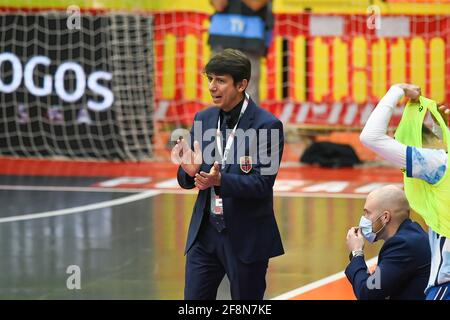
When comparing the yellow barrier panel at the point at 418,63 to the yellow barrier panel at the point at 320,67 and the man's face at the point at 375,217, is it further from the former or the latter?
the man's face at the point at 375,217

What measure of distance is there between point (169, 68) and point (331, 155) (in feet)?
12.9

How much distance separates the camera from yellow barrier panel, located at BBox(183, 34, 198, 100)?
754 inches

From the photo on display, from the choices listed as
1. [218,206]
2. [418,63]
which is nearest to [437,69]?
[418,63]

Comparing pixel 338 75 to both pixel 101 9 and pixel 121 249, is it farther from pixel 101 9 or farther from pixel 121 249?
pixel 121 249

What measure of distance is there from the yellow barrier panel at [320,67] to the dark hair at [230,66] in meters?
12.9

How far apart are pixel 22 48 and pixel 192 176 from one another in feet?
35.8

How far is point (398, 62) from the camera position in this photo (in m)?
18.9

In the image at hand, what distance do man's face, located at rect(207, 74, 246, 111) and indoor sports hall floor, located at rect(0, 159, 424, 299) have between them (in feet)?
10.1

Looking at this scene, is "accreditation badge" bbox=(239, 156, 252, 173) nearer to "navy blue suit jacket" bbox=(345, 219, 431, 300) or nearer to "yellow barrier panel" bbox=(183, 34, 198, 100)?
"navy blue suit jacket" bbox=(345, 219, 431, 300)

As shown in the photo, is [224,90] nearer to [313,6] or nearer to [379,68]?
[379,68]

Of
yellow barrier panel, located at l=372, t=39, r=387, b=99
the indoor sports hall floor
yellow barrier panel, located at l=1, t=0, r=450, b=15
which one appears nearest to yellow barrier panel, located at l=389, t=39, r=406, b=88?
yellow barrier panel, located at l=372, t=39, r=387, b=99

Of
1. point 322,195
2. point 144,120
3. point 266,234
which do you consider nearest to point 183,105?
point 144,120
